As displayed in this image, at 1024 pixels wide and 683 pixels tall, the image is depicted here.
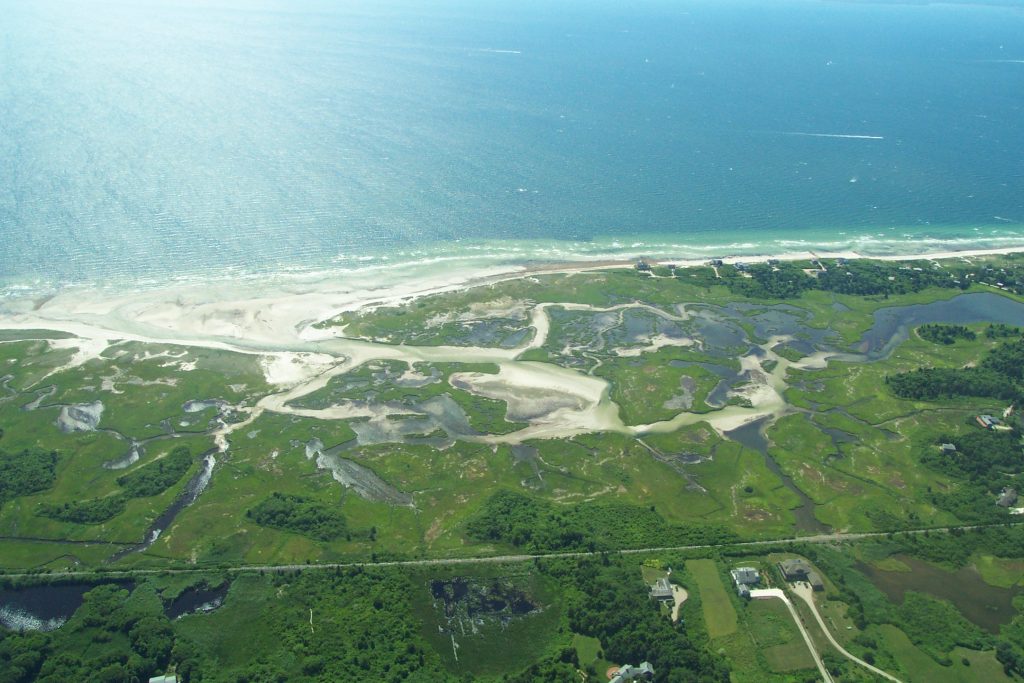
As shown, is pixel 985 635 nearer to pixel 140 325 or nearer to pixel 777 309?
pixel 777 309

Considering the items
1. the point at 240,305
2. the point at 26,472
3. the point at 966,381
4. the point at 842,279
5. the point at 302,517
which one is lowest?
the point at 302,517

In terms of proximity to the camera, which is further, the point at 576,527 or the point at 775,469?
the point at 775,469

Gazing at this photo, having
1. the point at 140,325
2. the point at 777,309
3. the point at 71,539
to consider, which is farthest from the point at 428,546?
the point at 777,309

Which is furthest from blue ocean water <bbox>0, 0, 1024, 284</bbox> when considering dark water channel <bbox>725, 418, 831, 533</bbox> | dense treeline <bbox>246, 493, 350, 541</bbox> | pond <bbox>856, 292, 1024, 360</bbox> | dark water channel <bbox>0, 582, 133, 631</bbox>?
dark water channel <bbox>0, 582, 133, 631</bbox>

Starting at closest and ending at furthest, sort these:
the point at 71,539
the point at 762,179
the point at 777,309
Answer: the point at 71,539
the point at 777,309
the point at 762,179

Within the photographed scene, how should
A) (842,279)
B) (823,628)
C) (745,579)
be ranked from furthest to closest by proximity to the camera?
(842,279) → (745,579) → (823,628)

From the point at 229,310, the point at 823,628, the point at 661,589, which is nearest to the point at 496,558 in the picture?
the point at 661,589

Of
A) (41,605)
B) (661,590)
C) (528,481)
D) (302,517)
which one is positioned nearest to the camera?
(41,605)

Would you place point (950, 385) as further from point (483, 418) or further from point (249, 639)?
point (249, 639)
